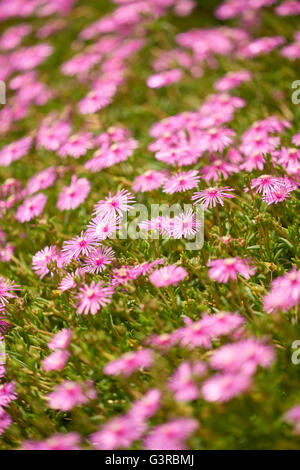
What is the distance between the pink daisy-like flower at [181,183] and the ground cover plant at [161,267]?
1 cm

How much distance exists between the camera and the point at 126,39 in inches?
177

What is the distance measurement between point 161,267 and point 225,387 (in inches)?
33.3

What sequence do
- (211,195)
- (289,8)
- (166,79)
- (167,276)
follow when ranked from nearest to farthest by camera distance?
(167,276) → (211,195) → (166,79) → (289,8)

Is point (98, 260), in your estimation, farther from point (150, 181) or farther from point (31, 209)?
point (31, 209)

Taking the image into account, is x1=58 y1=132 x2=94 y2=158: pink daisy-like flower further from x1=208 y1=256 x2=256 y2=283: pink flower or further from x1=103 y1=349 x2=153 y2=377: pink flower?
x1=103 y1=349 x2=153 y2=377: pink flower

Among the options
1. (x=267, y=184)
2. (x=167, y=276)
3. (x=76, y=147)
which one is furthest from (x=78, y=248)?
(x=76, y=147)

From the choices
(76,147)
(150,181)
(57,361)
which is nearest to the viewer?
(57,361)

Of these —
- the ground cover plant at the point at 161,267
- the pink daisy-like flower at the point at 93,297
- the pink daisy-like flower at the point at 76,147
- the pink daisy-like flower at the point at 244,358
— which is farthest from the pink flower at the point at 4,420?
the pink daisy-like flower at the point at 76,147

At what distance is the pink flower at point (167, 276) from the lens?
1.87 meters

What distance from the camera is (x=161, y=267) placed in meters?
2.16

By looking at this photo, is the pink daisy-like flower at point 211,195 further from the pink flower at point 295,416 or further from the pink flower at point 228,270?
the pink flower at point 295,416

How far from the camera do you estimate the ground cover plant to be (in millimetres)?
1531

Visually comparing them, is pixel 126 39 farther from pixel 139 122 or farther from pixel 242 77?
pixel 242 77

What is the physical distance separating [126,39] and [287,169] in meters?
2.76
